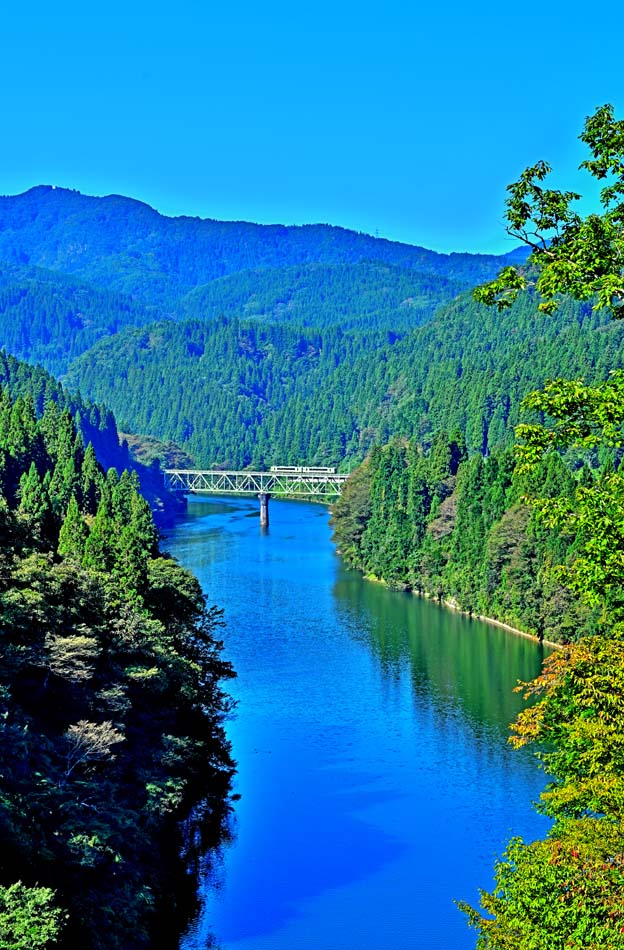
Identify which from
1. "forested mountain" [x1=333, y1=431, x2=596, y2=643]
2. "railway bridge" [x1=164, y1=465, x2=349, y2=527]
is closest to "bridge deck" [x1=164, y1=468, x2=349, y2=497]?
"railway bridge" [x1=164, y1=465, x2=349, y2=527]

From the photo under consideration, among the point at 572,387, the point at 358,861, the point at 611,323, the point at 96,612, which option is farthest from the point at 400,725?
the point at 611,323

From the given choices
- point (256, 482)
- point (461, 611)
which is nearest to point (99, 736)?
point (461, 611)

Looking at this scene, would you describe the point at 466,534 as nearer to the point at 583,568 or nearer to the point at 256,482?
the point at 583,568

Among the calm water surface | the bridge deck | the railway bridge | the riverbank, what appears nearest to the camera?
the calm water surface

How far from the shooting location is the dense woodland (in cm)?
2625

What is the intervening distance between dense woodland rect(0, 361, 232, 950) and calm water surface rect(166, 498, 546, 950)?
207 cm

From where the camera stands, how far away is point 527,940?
18609mm

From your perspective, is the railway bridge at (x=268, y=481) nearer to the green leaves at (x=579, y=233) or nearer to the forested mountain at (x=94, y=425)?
the forested mountain at (x=94, y=425)

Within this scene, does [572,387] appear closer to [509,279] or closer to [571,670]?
[509,279]

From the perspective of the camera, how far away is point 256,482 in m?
166

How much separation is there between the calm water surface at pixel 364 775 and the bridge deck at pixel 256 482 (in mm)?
69766

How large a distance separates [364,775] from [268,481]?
412 feet

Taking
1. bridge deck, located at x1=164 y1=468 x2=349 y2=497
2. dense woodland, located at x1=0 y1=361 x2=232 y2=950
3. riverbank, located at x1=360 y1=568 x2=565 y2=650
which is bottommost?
riverbank, located at x1=360 y1=568 x2=565 y2=650

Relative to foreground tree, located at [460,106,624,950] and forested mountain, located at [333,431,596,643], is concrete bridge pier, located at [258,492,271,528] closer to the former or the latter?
forested mountain, located at [333,431,596,643]
